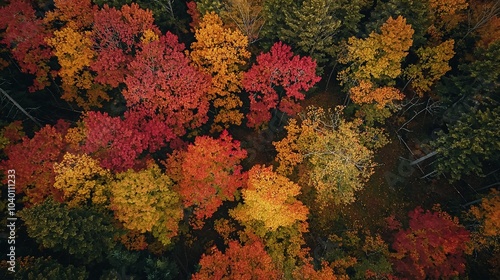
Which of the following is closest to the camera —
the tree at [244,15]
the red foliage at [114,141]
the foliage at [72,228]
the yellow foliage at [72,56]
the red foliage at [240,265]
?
the foliage at [72,228]

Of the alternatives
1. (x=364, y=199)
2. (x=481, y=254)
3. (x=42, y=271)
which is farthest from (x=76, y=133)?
(x=481, y=254)

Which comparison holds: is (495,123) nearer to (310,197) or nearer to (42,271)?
(310,197)

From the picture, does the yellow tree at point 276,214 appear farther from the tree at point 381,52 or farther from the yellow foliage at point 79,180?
the tree at point 381,52

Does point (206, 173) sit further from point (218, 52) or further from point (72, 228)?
point (218, 52)

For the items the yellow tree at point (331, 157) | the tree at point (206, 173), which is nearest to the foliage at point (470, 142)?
the yellow tree at point (331, 157)

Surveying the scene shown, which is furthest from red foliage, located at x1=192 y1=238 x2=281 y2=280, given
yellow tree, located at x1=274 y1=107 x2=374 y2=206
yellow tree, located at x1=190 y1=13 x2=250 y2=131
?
yellow tree, located at x1=190 y1=13 x2=250 y2=131

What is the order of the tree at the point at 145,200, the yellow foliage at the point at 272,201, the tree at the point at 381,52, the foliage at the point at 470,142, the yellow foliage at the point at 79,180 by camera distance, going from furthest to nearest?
1. the tree at the point at 381,52
2. the yellow foliage at the point at 272,201
3. the foliage at the point at 470,142
4. the tree at the point at 145,200
5. the yellow foliage at the point at 79,180

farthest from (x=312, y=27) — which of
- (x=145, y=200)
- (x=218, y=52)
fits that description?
(x=145, y=200)
